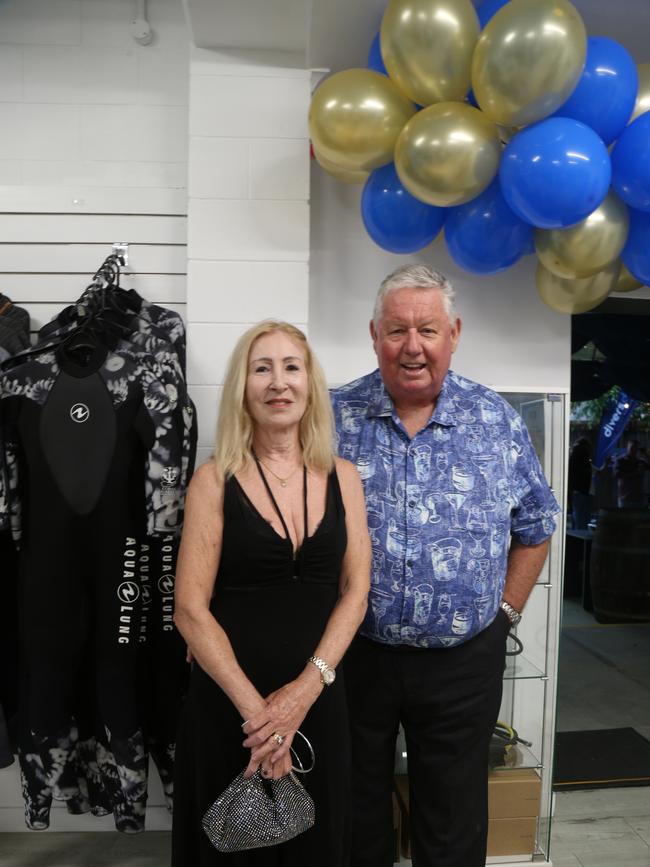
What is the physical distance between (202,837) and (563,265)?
164cm

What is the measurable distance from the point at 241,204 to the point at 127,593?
4.12 ft

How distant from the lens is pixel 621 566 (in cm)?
405

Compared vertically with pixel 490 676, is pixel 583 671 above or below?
below

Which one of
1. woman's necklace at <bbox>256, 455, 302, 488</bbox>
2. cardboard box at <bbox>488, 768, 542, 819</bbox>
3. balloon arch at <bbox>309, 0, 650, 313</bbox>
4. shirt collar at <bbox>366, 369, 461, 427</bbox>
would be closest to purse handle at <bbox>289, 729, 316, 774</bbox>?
woman's necklace at <bbox>256, 455, 302, 488</bbox>

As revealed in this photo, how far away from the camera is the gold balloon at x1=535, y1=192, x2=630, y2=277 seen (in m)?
1.81

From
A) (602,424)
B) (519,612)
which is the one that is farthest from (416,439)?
(602,424)

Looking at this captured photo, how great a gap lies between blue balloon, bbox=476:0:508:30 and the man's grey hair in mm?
717

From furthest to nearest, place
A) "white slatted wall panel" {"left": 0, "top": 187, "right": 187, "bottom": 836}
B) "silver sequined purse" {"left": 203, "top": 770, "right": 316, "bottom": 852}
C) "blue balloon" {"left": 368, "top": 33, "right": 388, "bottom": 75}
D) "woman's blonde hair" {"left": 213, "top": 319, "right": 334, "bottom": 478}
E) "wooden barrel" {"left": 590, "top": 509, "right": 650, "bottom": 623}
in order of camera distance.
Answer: "wooden barrel" {"left": 590, "top": 509, "right": 650, "bottom": 623}
"white slatted wall panel" {"left": 0, "top": 187, "right": 187, "bottom": 836}
"blue balloon" {"left": 368, "top": 33, "right": 388, "bottom": 75}
"woman's blonde hair" {"left": 213, "top": 319, "right": 334, "bottom": 478}
"silver sequined purse" {"left": 203, "top": 770, "right": 316, "bottom": 852}

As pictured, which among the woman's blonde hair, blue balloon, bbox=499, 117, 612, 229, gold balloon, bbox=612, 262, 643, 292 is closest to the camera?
the woman's blonde hair

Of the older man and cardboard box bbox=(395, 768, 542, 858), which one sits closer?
the older man

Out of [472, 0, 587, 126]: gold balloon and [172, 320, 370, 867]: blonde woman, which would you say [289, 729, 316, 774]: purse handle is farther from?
[472, 0, 587, 126]: gold balloon

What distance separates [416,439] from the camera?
1.74 meters

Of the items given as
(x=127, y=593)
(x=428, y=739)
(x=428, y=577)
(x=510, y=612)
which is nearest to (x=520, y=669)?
(x=510, y=612)

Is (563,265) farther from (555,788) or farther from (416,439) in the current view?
(555,788)
